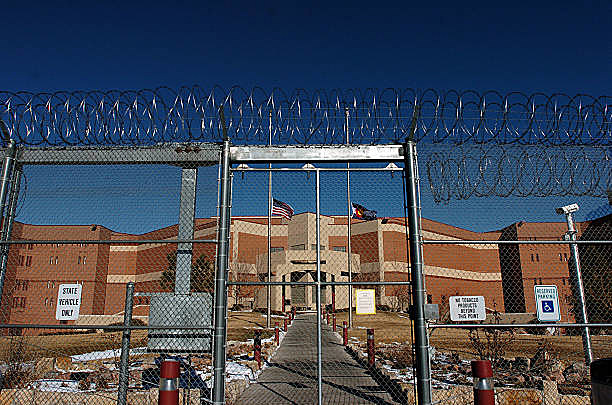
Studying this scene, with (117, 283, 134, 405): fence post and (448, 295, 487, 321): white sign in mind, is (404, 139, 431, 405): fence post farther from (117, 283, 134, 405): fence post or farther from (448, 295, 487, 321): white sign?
(117, 283, 134, 405): fence post

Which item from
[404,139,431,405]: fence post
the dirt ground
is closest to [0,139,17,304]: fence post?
the dirt ground

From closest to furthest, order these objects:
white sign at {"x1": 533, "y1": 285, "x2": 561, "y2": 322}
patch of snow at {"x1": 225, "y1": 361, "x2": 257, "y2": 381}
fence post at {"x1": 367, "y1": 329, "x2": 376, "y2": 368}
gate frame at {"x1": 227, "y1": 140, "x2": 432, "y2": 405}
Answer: gate frame at {"x1": 227, "y1": 140, "x2": 432, "y2": 405}, white sign at {"x1": 533, "y1": 285, "x2": 561, "y2": 322}, patch of snow at {"x1": 225, "y1": 361, "x2": 257, "y2": 381}, fence post at {"x1": 367, "y1": 329, "x2": 376, "y2": 368}

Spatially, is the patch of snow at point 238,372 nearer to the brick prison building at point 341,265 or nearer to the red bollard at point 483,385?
the red bollard at point 483,385

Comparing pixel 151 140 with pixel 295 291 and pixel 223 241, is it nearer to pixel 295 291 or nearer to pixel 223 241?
pixel 223 241

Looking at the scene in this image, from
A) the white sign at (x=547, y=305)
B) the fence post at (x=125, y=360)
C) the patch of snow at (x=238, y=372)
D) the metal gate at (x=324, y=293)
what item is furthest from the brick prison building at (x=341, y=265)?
the white sign at (x=547, y=305)

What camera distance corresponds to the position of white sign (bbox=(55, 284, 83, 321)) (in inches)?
227

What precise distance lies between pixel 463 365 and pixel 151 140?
912 cm

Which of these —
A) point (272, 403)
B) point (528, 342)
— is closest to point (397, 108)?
point (272, 403)

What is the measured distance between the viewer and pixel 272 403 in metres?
6.87

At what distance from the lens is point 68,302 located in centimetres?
576

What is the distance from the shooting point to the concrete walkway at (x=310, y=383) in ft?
23.7

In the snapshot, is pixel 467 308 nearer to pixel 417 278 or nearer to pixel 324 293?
pixel 417 278

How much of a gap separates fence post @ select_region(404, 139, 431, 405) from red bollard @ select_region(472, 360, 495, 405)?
0.70 metres

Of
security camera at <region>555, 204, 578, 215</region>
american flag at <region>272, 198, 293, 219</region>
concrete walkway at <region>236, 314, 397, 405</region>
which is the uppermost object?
american flag at <region>272, 198, 293, 219</region>
